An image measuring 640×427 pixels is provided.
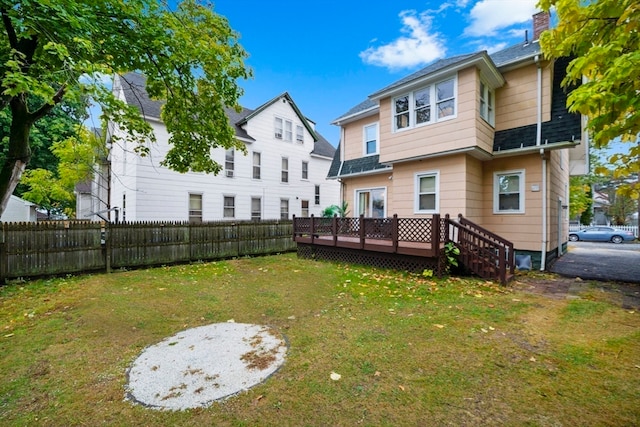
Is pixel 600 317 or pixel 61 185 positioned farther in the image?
pixel 61 185

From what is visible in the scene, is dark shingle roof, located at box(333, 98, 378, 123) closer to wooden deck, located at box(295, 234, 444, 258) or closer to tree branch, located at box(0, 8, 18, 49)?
wooden deck, located at box(295, 234, 444, 258)

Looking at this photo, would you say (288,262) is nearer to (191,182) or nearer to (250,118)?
(191,182)

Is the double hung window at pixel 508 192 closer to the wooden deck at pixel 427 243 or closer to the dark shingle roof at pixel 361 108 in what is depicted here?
the wooden deck at pixel 427 243

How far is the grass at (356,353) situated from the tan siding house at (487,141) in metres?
3.39

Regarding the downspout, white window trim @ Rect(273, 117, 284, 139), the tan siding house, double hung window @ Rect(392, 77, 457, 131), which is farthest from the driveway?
white window trim @ Rect(273, 117, 284, 139)

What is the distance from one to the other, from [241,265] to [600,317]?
9255 mm

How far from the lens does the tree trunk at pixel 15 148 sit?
12.9 ft

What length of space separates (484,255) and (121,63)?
934cm

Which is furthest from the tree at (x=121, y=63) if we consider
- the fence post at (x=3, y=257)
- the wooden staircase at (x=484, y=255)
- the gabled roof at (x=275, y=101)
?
the gabled roof at (x=275, y=101)

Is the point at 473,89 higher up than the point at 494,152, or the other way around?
the point at 473,89

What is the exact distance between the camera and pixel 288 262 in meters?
10.1

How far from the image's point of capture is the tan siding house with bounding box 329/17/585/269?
26.2 ft

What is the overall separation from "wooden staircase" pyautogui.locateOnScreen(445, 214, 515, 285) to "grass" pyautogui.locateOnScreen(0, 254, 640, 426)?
24.2 inches

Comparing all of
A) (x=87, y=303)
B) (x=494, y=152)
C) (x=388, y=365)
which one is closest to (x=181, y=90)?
(x=87, y=303)
